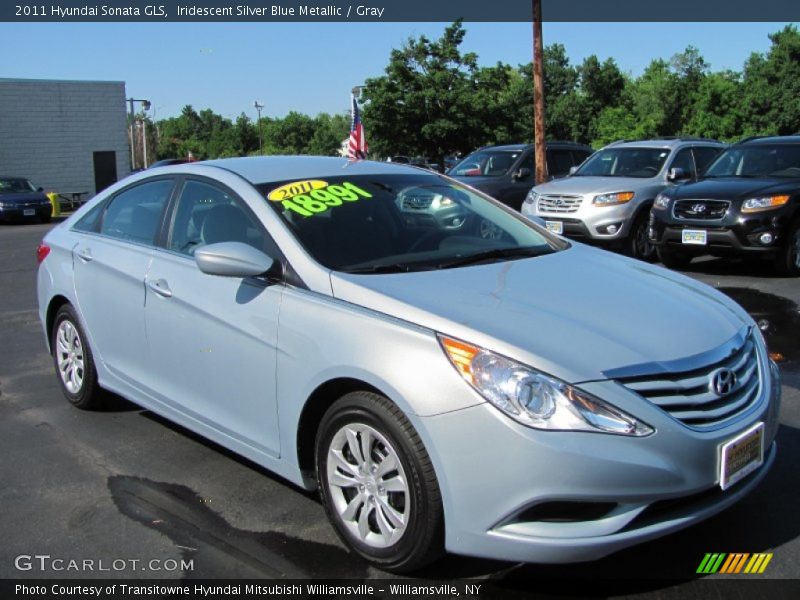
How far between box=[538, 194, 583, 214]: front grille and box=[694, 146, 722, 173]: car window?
244 centimetres

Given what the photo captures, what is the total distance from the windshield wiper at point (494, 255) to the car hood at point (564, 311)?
0.09m

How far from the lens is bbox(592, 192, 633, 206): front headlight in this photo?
37.8ft

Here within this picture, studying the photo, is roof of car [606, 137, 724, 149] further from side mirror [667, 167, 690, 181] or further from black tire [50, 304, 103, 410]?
black tire [50, 304, 103, 410]

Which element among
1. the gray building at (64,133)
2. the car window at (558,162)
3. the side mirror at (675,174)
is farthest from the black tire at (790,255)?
the gray building at (64,133)

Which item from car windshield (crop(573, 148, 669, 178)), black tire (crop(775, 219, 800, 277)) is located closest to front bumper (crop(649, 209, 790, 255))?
black tire (crop(775, 219, 800, 277))

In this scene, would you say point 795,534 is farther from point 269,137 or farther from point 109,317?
point 269,137

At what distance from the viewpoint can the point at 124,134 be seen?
3712 cm

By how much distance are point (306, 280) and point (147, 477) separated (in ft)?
4.90

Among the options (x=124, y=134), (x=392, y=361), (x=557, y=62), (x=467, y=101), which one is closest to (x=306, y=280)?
(x=392, y=361)

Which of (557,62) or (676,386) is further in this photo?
(557,62)

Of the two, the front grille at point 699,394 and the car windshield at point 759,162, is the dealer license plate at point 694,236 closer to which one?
the car windshield at point 759,162

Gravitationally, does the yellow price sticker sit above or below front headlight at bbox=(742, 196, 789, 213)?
above

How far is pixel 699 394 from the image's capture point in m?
2.92

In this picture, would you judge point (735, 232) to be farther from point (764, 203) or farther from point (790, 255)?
point (790, 255)
